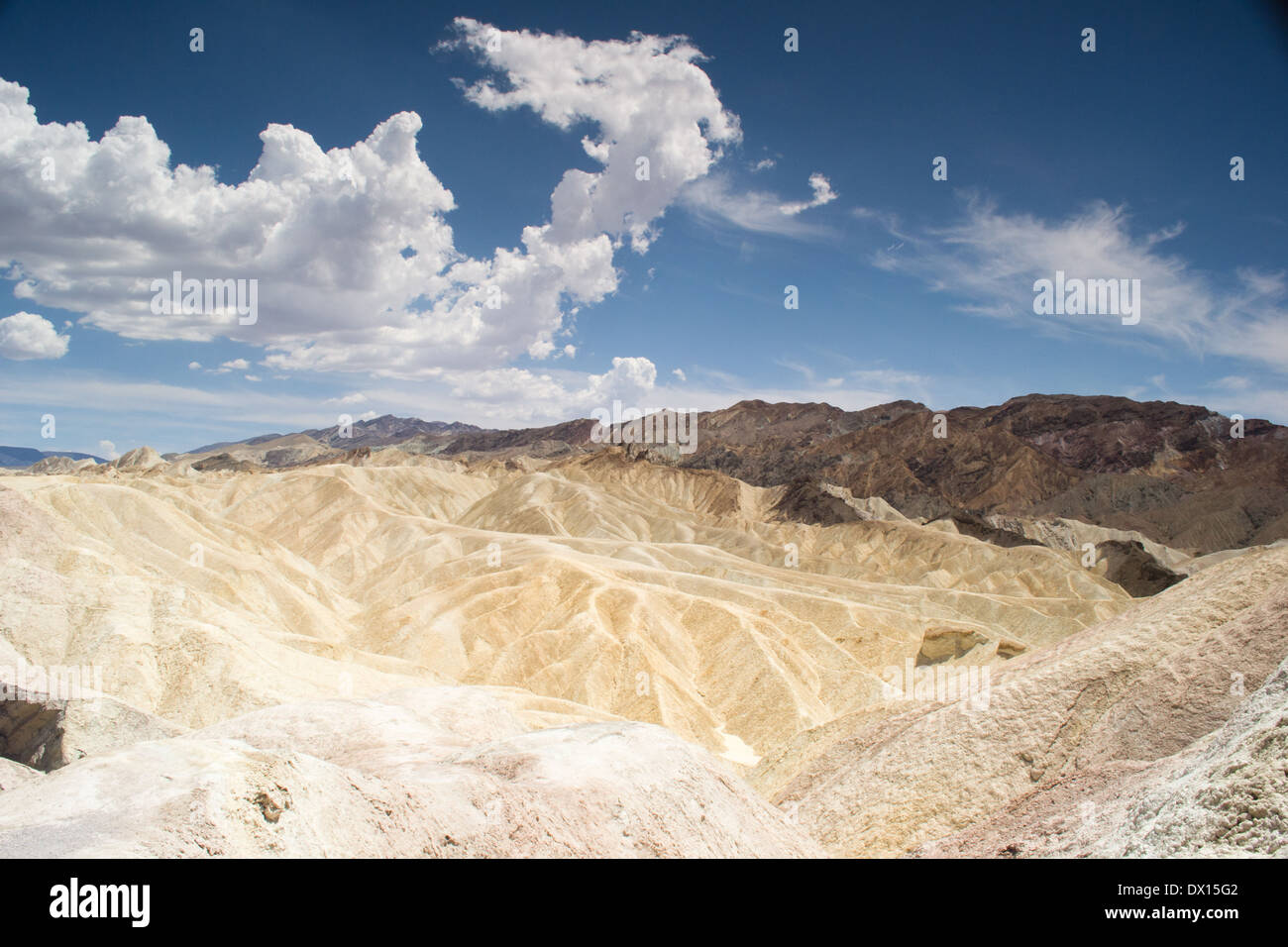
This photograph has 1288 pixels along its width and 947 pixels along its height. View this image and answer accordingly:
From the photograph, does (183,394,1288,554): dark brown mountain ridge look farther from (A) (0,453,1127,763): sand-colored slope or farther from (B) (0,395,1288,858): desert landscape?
(A) (0,453,1127,763): sand-colored slope

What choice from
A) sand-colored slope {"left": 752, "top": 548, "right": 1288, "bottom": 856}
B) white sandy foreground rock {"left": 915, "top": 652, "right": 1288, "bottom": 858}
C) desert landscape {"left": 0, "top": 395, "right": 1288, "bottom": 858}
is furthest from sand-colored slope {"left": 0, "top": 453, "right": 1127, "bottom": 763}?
white sandy foreground rock {"left": 915, "top": 652, "right": 1288, "bottom": 858}

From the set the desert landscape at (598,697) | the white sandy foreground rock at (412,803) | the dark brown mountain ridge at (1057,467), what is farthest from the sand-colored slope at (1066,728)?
the dark brown mountain ridge at (1057,467)

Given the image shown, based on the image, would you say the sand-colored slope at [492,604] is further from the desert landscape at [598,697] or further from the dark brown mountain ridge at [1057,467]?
the dark brown mountain ridge at [1057,467]

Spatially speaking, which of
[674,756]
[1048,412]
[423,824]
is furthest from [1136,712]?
[1048,412]

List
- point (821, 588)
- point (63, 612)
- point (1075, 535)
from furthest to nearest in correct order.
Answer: point (1075, 535), point (821, 588), point (63, 612)

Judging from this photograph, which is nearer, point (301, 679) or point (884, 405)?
point (301, 679)

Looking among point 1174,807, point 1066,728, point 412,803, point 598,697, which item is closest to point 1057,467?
point 598,697

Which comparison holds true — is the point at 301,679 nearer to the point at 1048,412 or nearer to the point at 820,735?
the point at 820,735
